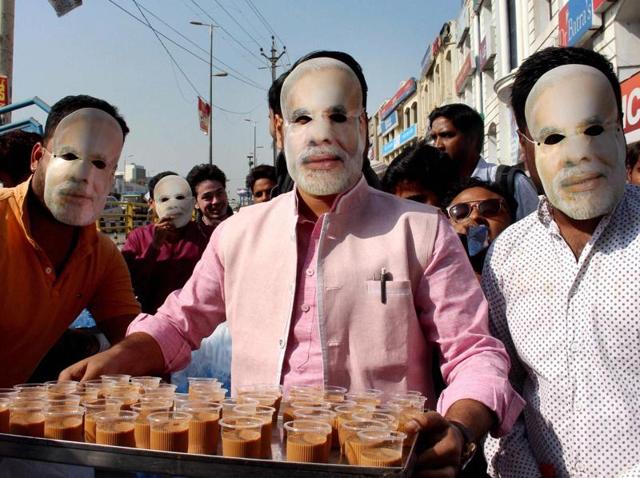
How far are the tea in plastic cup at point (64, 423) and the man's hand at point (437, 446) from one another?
2.76 ft

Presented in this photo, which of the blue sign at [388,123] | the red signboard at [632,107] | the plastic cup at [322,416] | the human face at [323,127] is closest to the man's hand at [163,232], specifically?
the human face at [323,127]

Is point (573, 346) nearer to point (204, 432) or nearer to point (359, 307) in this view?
point (359, 307)

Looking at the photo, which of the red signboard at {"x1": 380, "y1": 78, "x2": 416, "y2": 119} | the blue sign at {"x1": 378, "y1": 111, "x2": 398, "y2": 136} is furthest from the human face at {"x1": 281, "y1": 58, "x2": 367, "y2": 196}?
the blue sign at {"x1": 378, "y1": 111, "x2": 398, "y2": 136}

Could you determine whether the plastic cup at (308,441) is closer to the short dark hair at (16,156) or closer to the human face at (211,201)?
the short dark hair at (16,156)

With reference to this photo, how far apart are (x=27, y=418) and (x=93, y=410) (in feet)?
0.55

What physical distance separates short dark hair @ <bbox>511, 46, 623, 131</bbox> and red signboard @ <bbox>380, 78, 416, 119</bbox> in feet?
139

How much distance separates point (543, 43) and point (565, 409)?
14.0m

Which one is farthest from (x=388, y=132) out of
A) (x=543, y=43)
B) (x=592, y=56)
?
(x=592, y=56)

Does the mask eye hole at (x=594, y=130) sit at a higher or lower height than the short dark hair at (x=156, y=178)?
lower

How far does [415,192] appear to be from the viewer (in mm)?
3605

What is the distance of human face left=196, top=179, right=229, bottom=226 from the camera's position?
18.4ft

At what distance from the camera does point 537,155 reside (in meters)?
→ 2.01

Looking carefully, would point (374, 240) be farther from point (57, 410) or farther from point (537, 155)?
point (57, 410)

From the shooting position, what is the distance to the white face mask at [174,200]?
4926 mm
